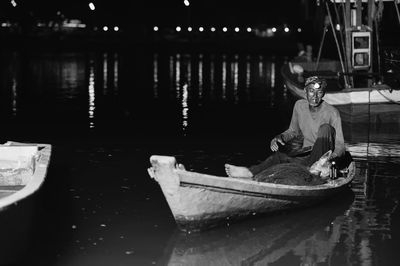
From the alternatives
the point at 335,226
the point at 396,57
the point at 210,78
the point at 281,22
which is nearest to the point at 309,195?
the point at 335,226

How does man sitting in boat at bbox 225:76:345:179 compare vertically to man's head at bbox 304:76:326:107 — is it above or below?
below

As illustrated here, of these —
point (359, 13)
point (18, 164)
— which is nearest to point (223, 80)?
point (359, 13)

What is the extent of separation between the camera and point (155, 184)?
40.3ft

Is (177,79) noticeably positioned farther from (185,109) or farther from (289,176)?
(289,176)

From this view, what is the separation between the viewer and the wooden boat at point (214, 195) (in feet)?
27.6


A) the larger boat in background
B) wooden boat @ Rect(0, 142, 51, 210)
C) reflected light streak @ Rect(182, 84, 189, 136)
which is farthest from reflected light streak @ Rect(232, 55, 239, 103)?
wooden boat @ Rect(0, 142, 51, 210)

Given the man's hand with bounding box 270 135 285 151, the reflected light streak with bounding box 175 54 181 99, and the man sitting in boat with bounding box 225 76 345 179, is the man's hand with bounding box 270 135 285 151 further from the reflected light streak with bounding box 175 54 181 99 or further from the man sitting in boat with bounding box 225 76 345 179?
the reflected light streak with bounding box 175 54 181 99

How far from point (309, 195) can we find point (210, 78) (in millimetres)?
27058

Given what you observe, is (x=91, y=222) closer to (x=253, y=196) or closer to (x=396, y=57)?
(x=253, y=196)

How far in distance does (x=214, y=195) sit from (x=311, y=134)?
242 cm

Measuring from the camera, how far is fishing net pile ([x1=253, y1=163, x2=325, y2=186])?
1000cm

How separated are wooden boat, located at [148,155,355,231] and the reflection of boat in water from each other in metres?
0.16

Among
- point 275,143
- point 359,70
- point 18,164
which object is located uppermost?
A: point 359,70

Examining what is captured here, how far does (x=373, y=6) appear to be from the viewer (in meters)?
20.5
